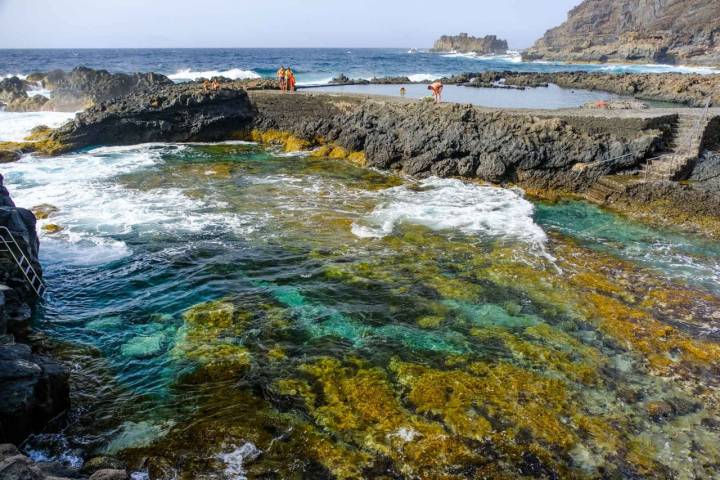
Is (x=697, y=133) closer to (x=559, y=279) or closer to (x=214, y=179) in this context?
(x=559, y=279)

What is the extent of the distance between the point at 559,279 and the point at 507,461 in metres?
5.34

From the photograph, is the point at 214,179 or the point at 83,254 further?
the point at 214,179

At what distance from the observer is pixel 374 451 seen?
225 inches

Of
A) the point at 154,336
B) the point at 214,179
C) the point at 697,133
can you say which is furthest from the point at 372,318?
the point at 697,133

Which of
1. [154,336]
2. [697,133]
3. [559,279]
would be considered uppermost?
[697,133]

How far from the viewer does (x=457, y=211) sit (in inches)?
555

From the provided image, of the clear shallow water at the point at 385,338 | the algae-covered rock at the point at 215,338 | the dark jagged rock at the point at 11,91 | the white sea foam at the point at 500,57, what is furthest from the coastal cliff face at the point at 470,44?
the algae-covered rock at the point at 215,338

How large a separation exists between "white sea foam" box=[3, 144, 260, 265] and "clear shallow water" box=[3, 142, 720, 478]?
0.11 meters

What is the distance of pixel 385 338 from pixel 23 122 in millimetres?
30423

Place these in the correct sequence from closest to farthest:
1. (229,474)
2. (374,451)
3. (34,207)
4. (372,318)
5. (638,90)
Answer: (229,474), (374,451), (372,318), (34,207), (638,90)

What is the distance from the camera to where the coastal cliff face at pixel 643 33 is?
82688mm

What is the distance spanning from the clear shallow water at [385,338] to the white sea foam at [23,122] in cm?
1429

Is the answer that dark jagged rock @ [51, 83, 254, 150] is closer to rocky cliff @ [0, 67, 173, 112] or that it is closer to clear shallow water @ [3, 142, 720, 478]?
clear shallow water @ [3, 142, 720, 478]

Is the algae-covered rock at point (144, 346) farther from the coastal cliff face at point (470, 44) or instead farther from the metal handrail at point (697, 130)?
the coastal cliff face at point (470, 44)
